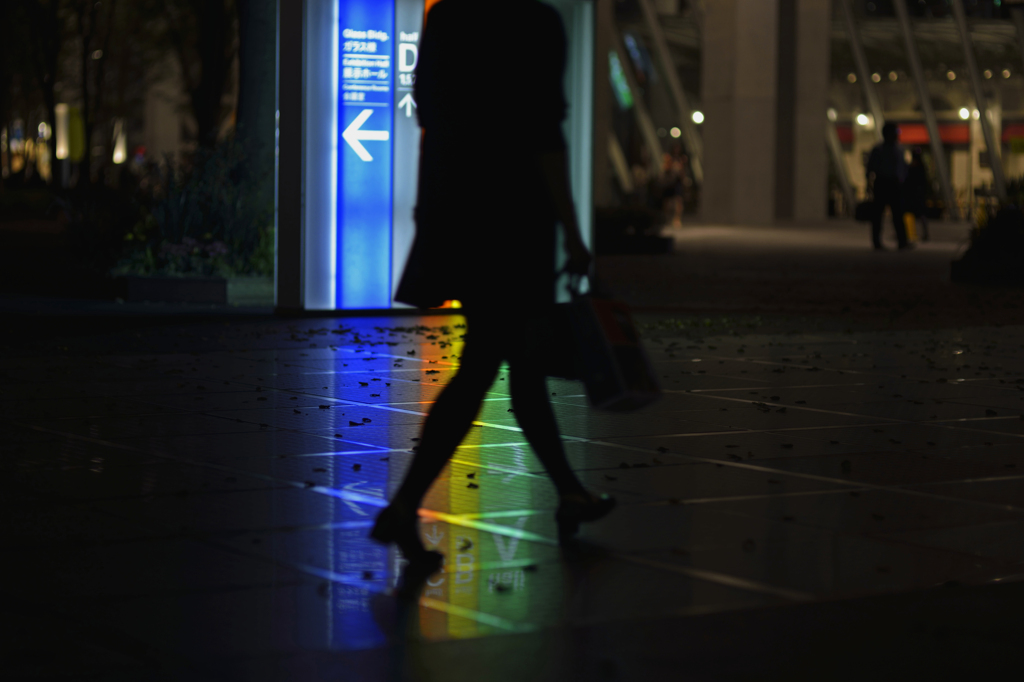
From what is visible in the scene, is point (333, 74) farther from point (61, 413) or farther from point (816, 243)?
point (816, 243)

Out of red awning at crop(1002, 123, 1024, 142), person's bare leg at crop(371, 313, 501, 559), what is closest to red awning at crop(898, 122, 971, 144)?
red awning at crop(1002, 123, 1024, 142)

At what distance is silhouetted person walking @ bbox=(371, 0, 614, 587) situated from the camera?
451 centimetres

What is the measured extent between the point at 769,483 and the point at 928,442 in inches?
52.9

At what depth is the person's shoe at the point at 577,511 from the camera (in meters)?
4.80

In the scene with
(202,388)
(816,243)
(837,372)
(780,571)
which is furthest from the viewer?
(816,243)

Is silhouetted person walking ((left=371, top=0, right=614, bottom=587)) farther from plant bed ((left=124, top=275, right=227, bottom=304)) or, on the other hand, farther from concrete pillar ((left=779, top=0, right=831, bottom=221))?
concrete pillar ((left=779, top=0, right=831, bottom=221))

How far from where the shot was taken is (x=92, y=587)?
4078 millimetres

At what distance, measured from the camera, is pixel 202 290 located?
14430mm

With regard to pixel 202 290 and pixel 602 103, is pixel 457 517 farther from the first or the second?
pixel 602 103

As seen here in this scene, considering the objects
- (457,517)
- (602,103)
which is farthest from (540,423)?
(602,103)

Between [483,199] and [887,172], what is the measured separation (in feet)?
67.7

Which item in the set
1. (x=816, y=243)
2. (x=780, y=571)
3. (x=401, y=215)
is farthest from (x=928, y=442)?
(x=816, y=243)

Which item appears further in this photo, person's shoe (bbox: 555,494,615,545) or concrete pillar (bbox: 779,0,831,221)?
concrete pillar (bbox: 779,0,831,221)

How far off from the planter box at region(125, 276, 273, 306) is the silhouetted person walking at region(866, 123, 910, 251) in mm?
12575
